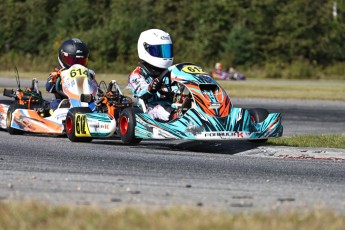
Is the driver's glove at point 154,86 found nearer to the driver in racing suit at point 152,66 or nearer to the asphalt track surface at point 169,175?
the driver in racing suit at point 152,66

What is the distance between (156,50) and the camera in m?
12.4

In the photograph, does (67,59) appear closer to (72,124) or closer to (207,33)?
(72,124)

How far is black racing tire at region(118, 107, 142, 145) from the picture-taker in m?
11.3

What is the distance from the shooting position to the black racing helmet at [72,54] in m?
13.7

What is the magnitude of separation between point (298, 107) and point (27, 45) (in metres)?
26.6

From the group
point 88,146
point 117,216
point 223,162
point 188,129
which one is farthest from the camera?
point 88,146

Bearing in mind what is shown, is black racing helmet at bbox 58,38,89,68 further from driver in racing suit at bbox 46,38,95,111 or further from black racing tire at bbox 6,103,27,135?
black racing tire at bbox 6,103,27,135

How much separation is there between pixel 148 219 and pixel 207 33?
39.2 metres

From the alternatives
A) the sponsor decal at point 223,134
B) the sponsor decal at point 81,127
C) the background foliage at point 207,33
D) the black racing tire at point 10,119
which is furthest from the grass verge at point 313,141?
the background foliage at point 207,33

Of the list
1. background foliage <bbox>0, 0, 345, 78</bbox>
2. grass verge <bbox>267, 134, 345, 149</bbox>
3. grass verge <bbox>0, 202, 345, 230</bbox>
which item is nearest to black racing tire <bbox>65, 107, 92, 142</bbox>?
grass verge <bbox>267, 134, 345, 149</bbox>

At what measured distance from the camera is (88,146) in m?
11.6

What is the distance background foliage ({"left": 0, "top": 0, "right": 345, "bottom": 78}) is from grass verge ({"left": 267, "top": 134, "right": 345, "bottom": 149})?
29362 mm

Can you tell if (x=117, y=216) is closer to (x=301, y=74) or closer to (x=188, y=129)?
(x=188, y=129)

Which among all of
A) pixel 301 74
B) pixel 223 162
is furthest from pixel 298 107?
pixel 301 74
